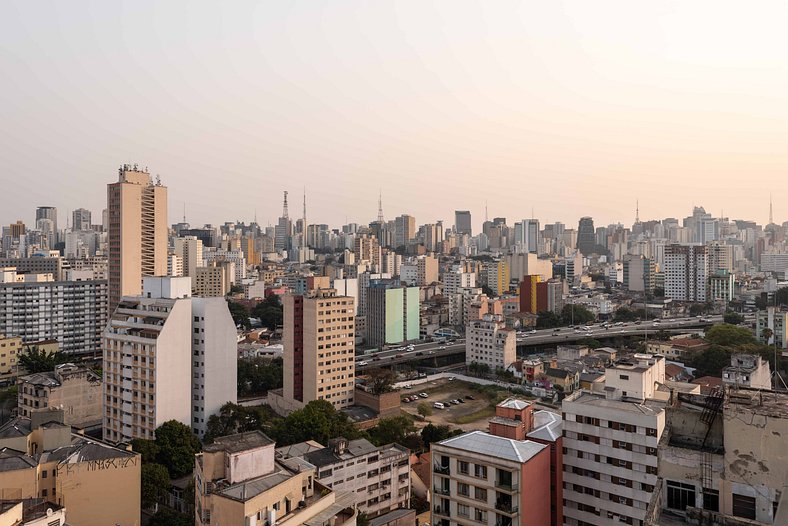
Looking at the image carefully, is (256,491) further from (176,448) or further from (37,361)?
(37,361)

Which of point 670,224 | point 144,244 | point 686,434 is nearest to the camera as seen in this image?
point 686,434

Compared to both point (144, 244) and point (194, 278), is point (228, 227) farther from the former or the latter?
point (144, 244)

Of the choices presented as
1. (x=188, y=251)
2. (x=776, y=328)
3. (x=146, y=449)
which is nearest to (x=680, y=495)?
(x=146, y=449)

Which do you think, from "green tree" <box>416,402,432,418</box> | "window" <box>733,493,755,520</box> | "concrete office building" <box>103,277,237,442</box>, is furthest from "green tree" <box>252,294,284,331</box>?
"window" <box>733,493,755,520</box>

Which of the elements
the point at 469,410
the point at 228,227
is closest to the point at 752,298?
the point at 469,410

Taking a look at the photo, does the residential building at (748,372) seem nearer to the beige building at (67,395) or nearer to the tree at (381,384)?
the tree at (381,384)
